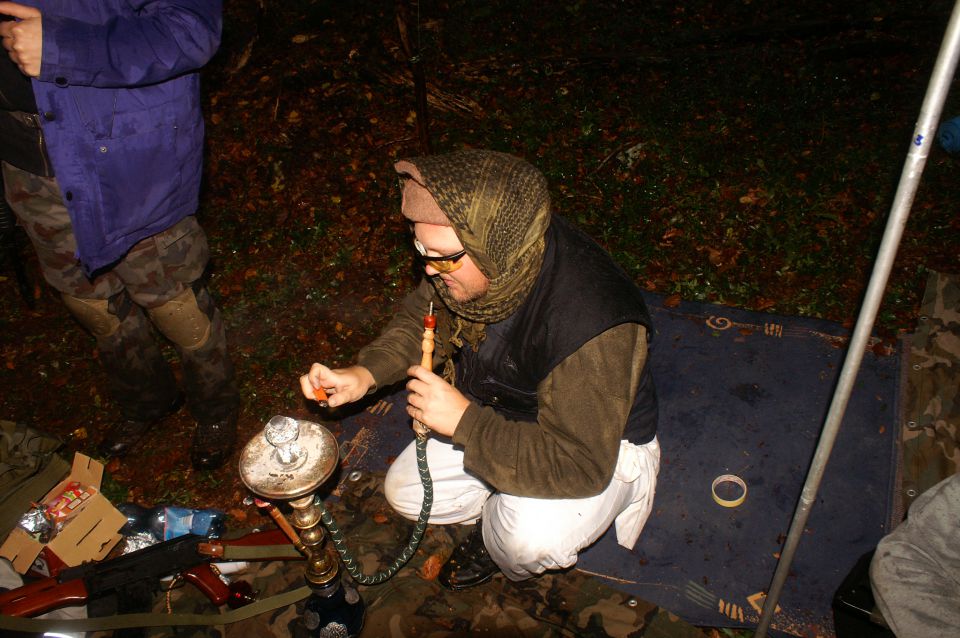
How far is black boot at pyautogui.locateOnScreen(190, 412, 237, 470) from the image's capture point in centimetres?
410

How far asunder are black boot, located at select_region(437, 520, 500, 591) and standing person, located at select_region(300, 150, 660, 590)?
0.27 m

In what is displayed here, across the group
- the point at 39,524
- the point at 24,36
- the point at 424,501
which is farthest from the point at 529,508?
the point at 24,36

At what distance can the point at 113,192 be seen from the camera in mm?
2949

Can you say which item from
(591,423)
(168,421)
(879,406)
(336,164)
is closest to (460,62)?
(336,164)

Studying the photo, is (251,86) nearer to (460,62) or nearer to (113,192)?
(460,62)

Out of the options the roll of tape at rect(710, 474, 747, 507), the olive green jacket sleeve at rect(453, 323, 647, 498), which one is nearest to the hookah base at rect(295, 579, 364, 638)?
the olive green jacket sleeve at rect(453, 323, 647, 498)

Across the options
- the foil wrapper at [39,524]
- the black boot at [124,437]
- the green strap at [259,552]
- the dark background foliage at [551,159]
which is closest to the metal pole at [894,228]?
the green strap at [259,552]

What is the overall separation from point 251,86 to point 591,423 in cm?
655

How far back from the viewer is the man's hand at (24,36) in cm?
256

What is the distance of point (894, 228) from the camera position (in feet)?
5.46

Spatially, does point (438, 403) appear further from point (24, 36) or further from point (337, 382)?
point (24, 36)

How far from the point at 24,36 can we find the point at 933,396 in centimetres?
508

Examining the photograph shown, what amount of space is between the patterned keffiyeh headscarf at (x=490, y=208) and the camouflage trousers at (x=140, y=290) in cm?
158

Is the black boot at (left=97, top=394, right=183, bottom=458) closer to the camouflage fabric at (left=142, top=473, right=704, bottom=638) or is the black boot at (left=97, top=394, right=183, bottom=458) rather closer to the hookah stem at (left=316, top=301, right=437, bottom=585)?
the camouflage fabric at (left=142, top=473, right=704, bottom=638)
